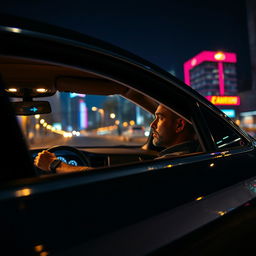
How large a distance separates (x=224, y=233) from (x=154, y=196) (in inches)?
15.0

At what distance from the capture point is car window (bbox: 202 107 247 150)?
1617 mm

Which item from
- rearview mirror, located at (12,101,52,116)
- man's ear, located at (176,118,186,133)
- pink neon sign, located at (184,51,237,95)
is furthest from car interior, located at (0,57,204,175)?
pink neon sign, located at (184,51,237,95)

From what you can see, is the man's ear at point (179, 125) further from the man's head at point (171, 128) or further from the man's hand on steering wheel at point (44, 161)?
the man's hand on steering wheel at point (44, 161)

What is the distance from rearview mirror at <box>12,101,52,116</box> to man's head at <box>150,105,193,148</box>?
1019 mm

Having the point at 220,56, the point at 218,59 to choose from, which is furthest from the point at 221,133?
the point at 218,59

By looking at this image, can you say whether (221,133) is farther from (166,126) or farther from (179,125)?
(166,126)

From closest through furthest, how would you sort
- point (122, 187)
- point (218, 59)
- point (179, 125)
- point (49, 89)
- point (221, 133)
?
1. point (122, 187)
2. point (221, 133)
3. point (179, 125)
4. point (49, 89)
5. point (218, 59)

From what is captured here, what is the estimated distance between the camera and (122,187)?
955mm

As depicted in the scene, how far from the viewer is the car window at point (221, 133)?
162 cm

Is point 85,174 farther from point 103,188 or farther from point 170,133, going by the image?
point 170,133

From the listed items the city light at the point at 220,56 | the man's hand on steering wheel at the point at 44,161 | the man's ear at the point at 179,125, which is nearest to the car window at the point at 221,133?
the man's ear at the point at 179,125

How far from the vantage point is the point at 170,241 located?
0.96m

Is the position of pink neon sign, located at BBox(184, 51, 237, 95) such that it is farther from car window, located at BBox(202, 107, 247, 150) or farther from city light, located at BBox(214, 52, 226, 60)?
car window, located at BBox(202, 107, 247, 150)

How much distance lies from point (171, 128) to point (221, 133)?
0.56 metres
